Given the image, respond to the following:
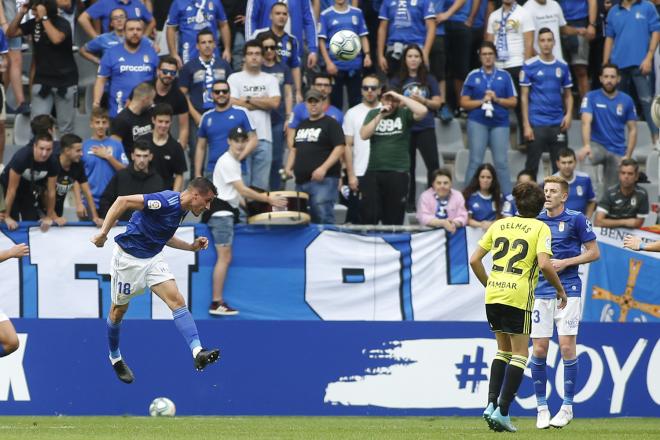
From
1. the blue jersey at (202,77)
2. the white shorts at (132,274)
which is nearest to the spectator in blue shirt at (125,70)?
the blue jersey at (202,77)

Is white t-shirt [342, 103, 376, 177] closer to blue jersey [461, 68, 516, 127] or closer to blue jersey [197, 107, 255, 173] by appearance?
blue jersey [197, 107, 255, 173]

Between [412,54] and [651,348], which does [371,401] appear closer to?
[651,348]

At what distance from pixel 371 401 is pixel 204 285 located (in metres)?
3.18

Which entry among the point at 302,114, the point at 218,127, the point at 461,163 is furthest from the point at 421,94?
the point at 218,127

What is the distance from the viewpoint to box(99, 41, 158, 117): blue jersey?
1720 cm

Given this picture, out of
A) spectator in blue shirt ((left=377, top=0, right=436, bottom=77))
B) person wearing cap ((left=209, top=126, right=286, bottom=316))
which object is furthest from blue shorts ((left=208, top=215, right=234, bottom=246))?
spectator in blue shirt ((left=377, top=0, right=436, bottom=77))

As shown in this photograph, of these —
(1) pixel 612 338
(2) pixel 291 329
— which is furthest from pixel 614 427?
(2) pixel 291 329

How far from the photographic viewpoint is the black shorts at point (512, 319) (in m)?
10.6

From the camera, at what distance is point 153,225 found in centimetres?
1205

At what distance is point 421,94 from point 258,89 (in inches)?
86.9

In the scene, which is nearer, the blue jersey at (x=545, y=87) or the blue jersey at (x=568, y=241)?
the blue jersey at (x=568, y=241)

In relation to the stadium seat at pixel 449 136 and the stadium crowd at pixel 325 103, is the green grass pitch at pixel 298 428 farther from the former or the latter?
the stadium seat at pixel 449 136

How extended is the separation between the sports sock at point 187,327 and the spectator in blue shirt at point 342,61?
6975mm

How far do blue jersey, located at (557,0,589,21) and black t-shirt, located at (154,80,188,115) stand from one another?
261 inches
